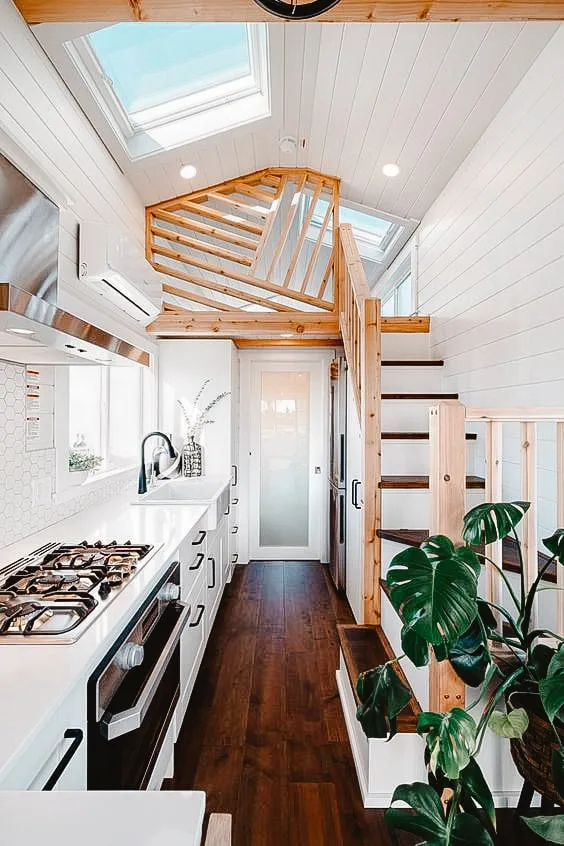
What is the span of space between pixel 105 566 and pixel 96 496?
1358mm

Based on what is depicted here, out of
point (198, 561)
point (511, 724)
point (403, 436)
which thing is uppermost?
point (403, 436)

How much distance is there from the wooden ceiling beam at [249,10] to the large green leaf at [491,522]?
5.91 ft

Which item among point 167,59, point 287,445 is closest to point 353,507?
point 287,445

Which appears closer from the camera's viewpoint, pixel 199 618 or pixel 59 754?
pixel 59 754

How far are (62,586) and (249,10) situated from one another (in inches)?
82.4

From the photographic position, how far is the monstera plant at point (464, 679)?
1310mm

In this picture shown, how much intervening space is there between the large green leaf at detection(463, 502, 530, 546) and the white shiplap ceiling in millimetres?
2166

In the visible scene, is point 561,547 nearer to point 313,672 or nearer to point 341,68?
point 313,672

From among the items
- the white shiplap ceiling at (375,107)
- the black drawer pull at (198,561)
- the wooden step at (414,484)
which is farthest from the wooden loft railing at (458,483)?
the white shiplap ceiling at (375,107)

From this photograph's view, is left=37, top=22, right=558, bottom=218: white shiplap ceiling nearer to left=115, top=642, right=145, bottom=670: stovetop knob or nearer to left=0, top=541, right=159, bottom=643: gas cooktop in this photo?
left=0, top=541, right=159, bottom=643: gas cooktop

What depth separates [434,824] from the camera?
1343 millimetres

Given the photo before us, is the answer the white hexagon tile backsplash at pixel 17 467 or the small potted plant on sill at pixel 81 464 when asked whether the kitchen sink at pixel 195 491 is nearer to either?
the small potted plant on sill at pixel 81 464

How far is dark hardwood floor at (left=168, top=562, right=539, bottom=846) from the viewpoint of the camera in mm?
1921

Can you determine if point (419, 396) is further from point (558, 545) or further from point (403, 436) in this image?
point (558, 545)
